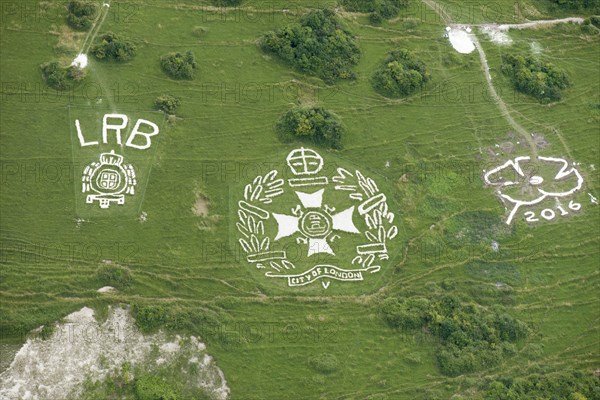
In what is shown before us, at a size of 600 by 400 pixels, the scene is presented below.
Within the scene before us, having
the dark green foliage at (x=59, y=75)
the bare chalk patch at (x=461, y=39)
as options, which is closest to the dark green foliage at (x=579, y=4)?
the bare chalk patch at (x=461, y=39)

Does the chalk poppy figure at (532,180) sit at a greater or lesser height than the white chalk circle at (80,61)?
lesser

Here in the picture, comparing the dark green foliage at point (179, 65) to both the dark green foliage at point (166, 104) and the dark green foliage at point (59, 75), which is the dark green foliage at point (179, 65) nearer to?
the dark green foliage at point (166, 104)

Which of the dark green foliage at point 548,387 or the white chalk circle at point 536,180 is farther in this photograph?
the white chalk circle at point 536,180

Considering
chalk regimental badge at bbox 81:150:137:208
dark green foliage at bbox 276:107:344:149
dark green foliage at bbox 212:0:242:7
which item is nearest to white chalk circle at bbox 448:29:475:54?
dark green foliage at bbox 276:107:344:149

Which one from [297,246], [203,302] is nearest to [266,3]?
[297,246]

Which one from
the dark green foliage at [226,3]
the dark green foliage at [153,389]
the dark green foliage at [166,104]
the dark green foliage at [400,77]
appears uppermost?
the dark green foliage at [226,3]

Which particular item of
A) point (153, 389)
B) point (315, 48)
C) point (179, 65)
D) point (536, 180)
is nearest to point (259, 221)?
point (153, 389)

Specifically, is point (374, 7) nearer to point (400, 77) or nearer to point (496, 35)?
point (400, 77)
